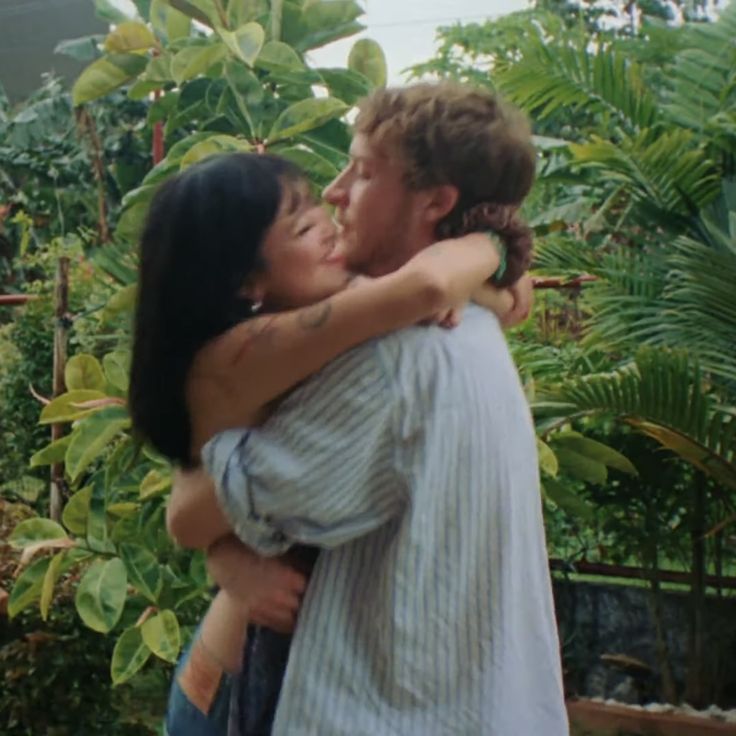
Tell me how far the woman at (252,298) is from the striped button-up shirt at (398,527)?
36mm

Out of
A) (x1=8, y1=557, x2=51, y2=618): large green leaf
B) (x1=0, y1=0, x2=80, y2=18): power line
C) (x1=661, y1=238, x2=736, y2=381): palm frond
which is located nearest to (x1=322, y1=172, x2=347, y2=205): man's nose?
(x1=8, y1=557, x2=51, y2=618): large green leaf

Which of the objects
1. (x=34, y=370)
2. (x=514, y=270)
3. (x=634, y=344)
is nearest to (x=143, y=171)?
(x=34, y=370)

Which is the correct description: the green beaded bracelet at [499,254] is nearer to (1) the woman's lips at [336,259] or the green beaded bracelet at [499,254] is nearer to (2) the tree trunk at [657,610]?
(1) the woman's lips at [336,259]

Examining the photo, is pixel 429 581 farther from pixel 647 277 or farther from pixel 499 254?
pixel 647 277

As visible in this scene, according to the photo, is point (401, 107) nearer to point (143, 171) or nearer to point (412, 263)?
point (412, 263)

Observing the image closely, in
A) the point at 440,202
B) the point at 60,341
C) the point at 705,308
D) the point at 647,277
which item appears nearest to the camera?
the point at 440,202

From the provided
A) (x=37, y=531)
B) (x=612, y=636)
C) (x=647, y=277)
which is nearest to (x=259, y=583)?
(x=37, y=531)

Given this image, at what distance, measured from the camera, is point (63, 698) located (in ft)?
12.6

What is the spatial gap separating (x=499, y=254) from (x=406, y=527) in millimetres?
371

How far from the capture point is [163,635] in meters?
3.21

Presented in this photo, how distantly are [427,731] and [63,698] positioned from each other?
2.74 meters

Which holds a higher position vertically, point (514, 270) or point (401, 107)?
point (401, 107)

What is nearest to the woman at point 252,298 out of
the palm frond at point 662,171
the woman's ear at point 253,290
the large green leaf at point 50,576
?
the woman's ear at point 253,290

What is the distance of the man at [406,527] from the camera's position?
1329mm
